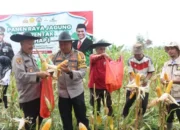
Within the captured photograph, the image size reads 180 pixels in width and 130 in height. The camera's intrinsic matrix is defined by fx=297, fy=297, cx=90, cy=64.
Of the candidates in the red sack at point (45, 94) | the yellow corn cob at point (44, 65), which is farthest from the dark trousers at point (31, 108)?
the yellow corn cob at point (44, 65)

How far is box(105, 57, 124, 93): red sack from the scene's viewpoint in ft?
8.36

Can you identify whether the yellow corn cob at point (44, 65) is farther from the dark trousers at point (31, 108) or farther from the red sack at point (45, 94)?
the dark trousers at point (31, 108)

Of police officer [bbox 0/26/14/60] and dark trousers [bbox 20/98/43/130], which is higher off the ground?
police officer [bbox 0/26/14/60]

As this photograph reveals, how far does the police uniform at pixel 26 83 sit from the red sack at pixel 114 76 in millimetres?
679

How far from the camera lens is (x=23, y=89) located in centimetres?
299

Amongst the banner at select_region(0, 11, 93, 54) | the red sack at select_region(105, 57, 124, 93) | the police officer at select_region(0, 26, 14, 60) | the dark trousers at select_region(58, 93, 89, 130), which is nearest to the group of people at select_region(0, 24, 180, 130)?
the dark trousers at select_region(58, 93, 89, 130)

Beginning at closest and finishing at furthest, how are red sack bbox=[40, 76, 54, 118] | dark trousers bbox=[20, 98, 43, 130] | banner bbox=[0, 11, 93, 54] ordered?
1. red sack bbox=[40, 76, 54, 118]
2. dark trousers bbox=[20, 98, 43, 130]
3. banner bbox=[0, 11, 93, 54]

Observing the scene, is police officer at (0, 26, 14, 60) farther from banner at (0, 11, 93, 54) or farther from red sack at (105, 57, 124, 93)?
red sack at (105, 57, 124, 93)

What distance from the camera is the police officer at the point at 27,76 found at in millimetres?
2820

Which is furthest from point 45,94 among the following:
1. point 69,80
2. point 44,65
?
point 69,80

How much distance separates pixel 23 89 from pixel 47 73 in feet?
1.63

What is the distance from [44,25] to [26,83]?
9.73 feet

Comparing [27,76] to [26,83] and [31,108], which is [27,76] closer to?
[26,83]

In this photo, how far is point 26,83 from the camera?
9.68 feet
